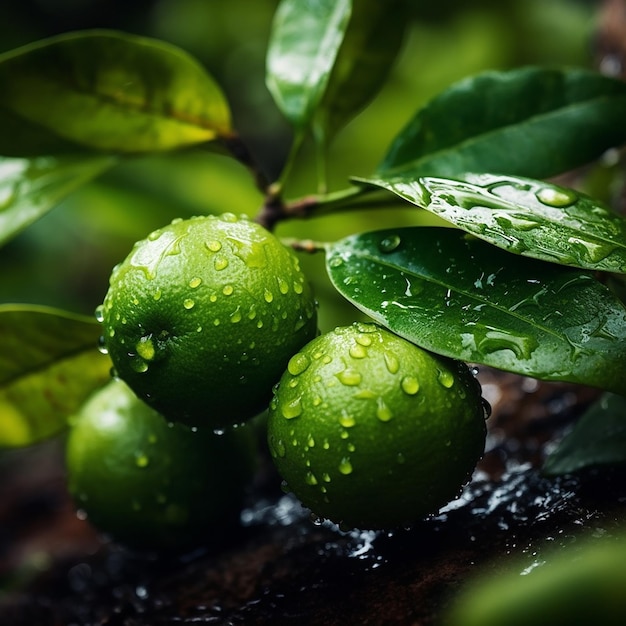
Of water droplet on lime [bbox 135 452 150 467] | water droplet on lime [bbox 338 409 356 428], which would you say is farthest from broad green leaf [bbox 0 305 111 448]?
water droplet on lime [bbox 338 409 356 428]

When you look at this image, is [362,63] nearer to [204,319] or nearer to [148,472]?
[204,319]

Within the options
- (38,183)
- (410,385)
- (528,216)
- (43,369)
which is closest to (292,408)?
(410,385)

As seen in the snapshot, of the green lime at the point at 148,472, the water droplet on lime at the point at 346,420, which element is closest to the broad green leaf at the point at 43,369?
the green lime at the point at 148,472

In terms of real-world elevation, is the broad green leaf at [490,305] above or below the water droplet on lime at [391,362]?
above

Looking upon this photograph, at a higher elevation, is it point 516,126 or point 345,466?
point 516,126

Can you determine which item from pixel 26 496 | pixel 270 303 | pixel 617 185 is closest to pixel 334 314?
pixel 617 185

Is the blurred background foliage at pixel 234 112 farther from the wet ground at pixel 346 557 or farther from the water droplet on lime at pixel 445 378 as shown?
the water droplet on lime at pixel 445 378

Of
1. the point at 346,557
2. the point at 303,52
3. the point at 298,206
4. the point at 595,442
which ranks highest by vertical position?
the point at 303,52
